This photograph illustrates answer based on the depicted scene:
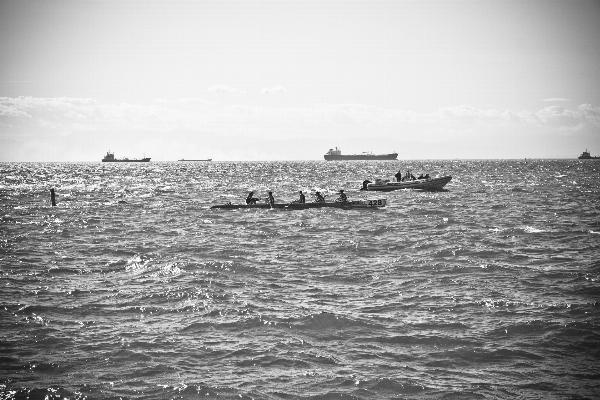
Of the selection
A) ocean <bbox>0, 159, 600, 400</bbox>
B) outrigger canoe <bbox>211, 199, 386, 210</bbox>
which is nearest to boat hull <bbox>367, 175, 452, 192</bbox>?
outrigger canoe <bbox>211, 199, 386, 210</bbox>

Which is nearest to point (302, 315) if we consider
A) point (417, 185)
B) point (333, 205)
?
point (333, 205)

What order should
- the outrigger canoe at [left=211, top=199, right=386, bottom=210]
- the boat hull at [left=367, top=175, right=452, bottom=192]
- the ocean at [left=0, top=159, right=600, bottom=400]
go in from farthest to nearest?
1. the boat hull at [left=367, top=175, right=452, bottom=192]
2. the outrigger canoe at [left=211, top=199, right=386, bottom=210]
3. the ocean at [left=0, top=159, right=600, bottom=400]

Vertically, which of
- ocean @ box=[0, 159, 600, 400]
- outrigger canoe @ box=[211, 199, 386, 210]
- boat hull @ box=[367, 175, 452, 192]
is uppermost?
boat hull @ box=[367, 175, 452, 192]

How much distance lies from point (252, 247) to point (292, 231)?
240 inches

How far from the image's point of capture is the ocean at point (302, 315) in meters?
10.2

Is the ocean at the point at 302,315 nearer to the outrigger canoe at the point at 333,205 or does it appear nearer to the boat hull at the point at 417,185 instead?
the outrigger canoe at the point at 333,205

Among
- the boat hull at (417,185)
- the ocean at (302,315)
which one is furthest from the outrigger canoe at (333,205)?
the boat hull at (417,185)

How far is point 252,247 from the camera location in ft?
83.0

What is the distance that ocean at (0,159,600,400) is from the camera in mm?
10234

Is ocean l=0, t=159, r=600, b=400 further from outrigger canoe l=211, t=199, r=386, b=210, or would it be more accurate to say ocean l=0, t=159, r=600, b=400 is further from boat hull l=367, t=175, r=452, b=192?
boat hull l=367, t=175, r=452, b=192

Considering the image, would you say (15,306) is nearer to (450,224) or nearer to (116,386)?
(116,386)

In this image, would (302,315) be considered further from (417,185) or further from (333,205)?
(417,185)

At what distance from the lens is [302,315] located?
1402 cm

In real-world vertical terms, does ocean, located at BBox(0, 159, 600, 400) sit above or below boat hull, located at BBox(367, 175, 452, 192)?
below
